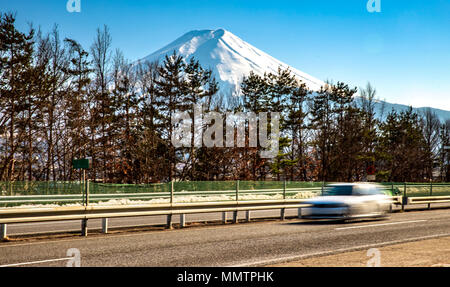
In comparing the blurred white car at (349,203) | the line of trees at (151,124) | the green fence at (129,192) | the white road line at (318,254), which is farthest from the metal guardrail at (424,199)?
the line of trees at (151,124)

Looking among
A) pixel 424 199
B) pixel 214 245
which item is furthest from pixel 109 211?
pixel 424 199

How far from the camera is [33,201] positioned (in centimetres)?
1828

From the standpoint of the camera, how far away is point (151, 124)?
48.5 metres

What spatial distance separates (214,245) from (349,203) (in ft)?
24.2

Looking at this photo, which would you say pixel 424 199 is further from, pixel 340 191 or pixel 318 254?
pixel 318 254

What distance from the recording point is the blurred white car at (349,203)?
16.4m

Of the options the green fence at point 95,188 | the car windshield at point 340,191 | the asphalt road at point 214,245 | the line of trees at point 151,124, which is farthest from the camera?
the line of trees at point 151,124

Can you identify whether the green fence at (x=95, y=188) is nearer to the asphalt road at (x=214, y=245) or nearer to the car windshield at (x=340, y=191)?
the car windshield at (x=340, y=191)

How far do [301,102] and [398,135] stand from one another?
1027 inches

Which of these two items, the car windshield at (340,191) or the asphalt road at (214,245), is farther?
the car windshield at (340,191)

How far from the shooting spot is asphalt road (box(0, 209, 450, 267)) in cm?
864

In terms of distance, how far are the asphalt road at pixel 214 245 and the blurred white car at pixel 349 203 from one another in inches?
49.3


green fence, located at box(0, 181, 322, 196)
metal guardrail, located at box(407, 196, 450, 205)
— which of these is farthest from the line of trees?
metal guardrail, located at box(407, 196, 450, 205)
